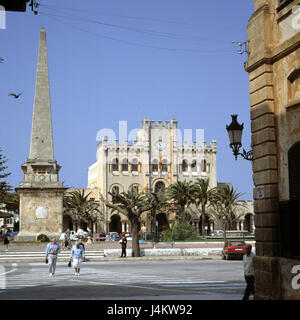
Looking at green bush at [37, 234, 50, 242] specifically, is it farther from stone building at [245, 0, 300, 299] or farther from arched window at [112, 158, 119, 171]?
arched window at [112, 158, 119, 171]

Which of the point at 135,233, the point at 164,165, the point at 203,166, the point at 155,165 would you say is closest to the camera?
the point at 135,233

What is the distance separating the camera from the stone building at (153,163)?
78688 millimetres

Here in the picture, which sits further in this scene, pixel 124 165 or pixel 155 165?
pixel 155 165

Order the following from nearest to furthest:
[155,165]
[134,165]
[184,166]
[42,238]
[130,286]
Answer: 1. [130,286]
2. [42,238]
3. [134,165]
4. [155,165]
5. [184,166]

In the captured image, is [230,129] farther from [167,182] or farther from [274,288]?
[167,182]

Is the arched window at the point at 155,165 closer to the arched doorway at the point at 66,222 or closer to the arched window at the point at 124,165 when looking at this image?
the arched window at the point at 124,165

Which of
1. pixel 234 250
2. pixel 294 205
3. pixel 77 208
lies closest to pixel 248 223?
pixel 77 208

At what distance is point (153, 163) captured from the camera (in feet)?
267

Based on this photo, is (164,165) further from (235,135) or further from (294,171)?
(294,171)

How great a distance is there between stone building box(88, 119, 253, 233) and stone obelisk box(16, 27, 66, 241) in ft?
132

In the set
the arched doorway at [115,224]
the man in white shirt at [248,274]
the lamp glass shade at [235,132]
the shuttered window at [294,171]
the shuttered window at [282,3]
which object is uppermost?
the shuttered window at [282,3]

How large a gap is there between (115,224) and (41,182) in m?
43.2

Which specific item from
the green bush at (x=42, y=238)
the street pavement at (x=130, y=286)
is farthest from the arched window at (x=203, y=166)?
the street pavement at (x=130, y=286)
